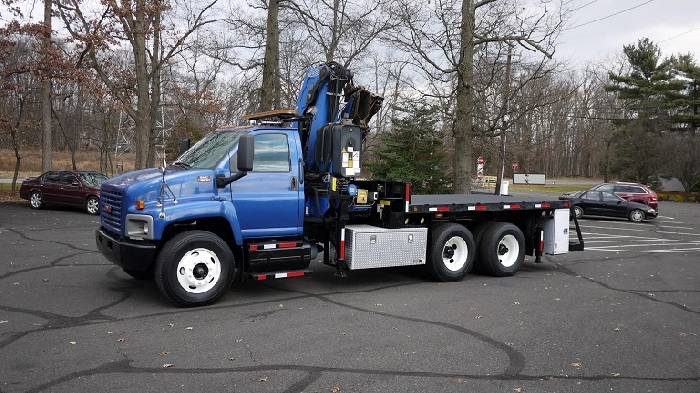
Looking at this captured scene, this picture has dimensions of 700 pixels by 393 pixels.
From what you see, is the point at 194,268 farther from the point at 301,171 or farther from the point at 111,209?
the point at 301,171

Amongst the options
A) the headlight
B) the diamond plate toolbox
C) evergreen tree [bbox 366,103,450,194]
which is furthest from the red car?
the diamond plate toolbox

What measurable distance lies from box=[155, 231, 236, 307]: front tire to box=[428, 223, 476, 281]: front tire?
11.3 feet

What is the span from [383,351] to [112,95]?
21.0m

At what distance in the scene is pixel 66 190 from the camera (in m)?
21.7

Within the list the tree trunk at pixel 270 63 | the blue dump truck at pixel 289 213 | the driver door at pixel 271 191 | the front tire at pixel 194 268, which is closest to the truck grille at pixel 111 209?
the blue dump truck at pixel 289 213

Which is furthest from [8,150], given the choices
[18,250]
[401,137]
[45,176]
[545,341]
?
[545,341]

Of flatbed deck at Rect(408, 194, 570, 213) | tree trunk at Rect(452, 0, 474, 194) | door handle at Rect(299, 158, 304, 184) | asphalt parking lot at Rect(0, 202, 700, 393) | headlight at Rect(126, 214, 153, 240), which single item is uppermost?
tree trunk at Rect(452, 0, 474, 194)

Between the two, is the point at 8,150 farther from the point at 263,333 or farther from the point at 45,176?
the point at 263,333

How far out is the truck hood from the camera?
24.8 ft

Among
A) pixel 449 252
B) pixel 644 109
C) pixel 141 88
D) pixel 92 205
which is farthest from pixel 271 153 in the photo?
pixel 644 109

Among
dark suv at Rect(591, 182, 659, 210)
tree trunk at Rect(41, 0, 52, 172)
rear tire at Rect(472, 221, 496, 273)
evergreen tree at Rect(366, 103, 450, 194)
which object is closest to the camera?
rear tire at Rect(472, 221, 496, 273)

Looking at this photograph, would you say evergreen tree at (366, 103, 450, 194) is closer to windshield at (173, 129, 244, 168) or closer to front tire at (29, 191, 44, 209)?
front tire at (29, 191, 44, 209)

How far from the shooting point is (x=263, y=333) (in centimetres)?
659

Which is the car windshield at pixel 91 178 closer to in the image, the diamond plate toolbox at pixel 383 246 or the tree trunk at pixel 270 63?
the tree trunk at pixel 270 63
